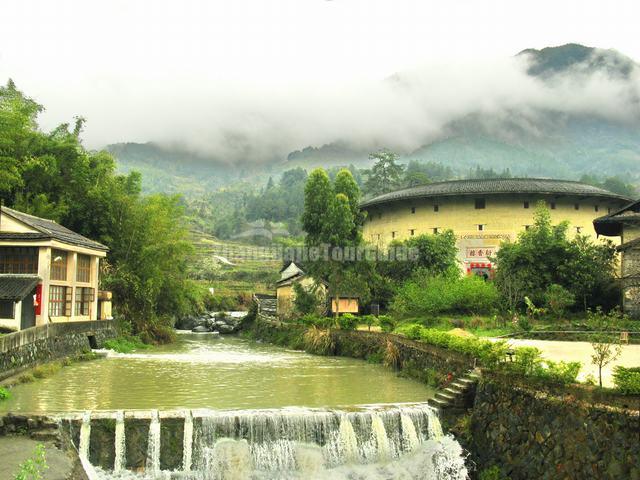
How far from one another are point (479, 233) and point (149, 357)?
2395 cm

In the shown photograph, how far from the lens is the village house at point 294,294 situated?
1256 inches

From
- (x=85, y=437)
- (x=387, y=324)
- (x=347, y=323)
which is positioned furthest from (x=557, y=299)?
(x=85, y=437)

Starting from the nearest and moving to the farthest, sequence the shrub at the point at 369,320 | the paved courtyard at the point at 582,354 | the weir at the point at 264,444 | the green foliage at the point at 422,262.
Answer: the weir at the point at 264,444
the paved courtyard at the point at 582,354
the shrub at the point at 369,320
the green foliage at the point at 422,262

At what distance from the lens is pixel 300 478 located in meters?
12.0

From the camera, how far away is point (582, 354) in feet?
58.7

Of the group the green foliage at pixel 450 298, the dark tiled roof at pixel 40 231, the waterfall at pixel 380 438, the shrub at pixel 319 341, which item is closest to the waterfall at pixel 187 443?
the waterfall at pixel 380 438

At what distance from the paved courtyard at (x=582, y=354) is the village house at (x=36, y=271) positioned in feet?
56.5

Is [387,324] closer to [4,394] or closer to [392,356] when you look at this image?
[392,356]

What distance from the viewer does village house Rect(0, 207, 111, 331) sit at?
2130 cm

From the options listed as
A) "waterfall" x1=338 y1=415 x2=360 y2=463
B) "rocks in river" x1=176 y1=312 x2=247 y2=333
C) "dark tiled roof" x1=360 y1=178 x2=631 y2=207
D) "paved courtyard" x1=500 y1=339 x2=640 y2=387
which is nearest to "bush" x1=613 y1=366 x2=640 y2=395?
"paved courtyard" x1=500 y1=339 x2=640 y2=387

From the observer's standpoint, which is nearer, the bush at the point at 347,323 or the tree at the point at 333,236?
the bush at the point at 347,323

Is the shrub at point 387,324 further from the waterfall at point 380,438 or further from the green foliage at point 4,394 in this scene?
the green foliage at point 4,394

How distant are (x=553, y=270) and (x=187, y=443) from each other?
21.9 meters

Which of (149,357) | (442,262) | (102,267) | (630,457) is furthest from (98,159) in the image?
(630,457)
